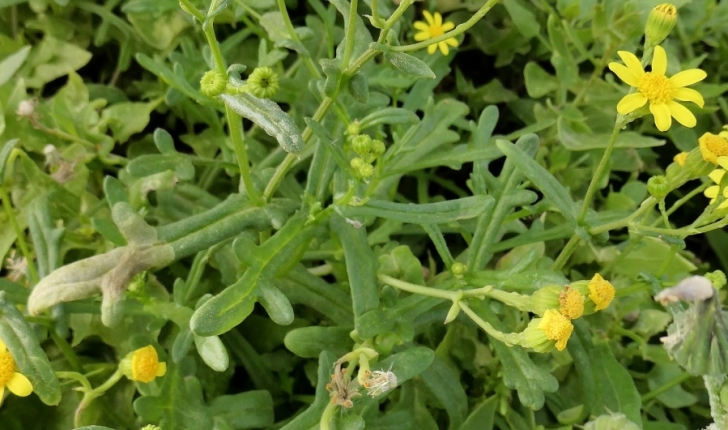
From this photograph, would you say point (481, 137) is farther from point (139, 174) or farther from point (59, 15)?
point (59, 15)

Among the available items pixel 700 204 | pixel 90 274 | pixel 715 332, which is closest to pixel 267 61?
pixel 90 274

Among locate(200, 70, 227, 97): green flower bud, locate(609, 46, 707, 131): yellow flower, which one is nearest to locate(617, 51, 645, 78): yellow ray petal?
locate(609, 46, 707, 131): yellow flower

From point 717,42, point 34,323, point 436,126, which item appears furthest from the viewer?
point 717,42

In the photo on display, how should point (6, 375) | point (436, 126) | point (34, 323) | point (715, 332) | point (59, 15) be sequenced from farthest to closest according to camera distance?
point (59, 15) < point (436, 126) < point (34, 323) < point (6, 375) < point (715, 332)

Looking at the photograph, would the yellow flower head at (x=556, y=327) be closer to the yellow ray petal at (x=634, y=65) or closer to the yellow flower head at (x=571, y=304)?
the yellow flower head at (x=571, y=304)

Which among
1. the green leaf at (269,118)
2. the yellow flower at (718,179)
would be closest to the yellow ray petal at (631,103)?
the yellow flower at (718,179)
